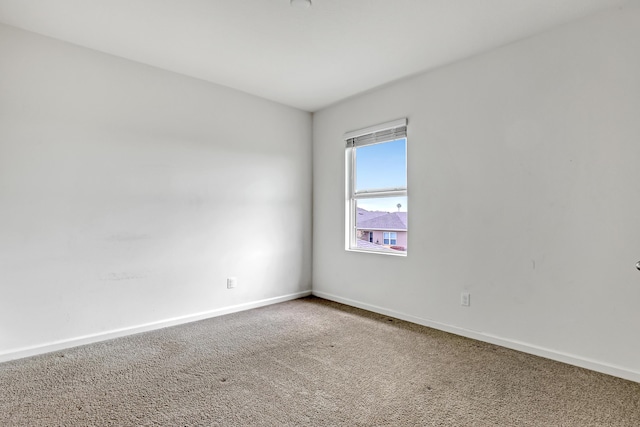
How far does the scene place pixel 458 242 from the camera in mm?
2949

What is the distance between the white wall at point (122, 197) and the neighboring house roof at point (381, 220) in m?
1.00

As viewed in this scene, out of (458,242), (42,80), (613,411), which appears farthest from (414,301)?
(42,80)

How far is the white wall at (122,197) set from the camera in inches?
97.1

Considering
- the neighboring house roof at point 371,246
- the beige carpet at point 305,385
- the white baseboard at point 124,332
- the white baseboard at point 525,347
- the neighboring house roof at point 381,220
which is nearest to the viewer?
the beige carpet at point 305,385

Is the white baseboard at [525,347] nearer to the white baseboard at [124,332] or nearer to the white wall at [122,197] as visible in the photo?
the white baseboard at [124,332]

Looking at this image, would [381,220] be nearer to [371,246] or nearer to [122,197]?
[371,246]

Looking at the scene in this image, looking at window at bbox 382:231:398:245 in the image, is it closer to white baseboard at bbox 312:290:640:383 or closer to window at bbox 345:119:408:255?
window at bbox 345:119:408:255

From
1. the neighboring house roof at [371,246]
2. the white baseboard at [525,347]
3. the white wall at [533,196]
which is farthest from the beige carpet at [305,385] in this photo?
the neighboring house roof at [371,246]

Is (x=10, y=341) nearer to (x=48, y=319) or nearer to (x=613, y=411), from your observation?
(x=48, y=319)

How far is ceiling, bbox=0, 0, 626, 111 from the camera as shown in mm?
2188

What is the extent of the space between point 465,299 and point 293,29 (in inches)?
104

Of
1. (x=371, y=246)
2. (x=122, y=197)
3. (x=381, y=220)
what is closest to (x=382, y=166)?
(x=381, y=220)

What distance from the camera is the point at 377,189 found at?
375cm

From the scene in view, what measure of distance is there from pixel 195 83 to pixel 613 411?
13.3 ft
